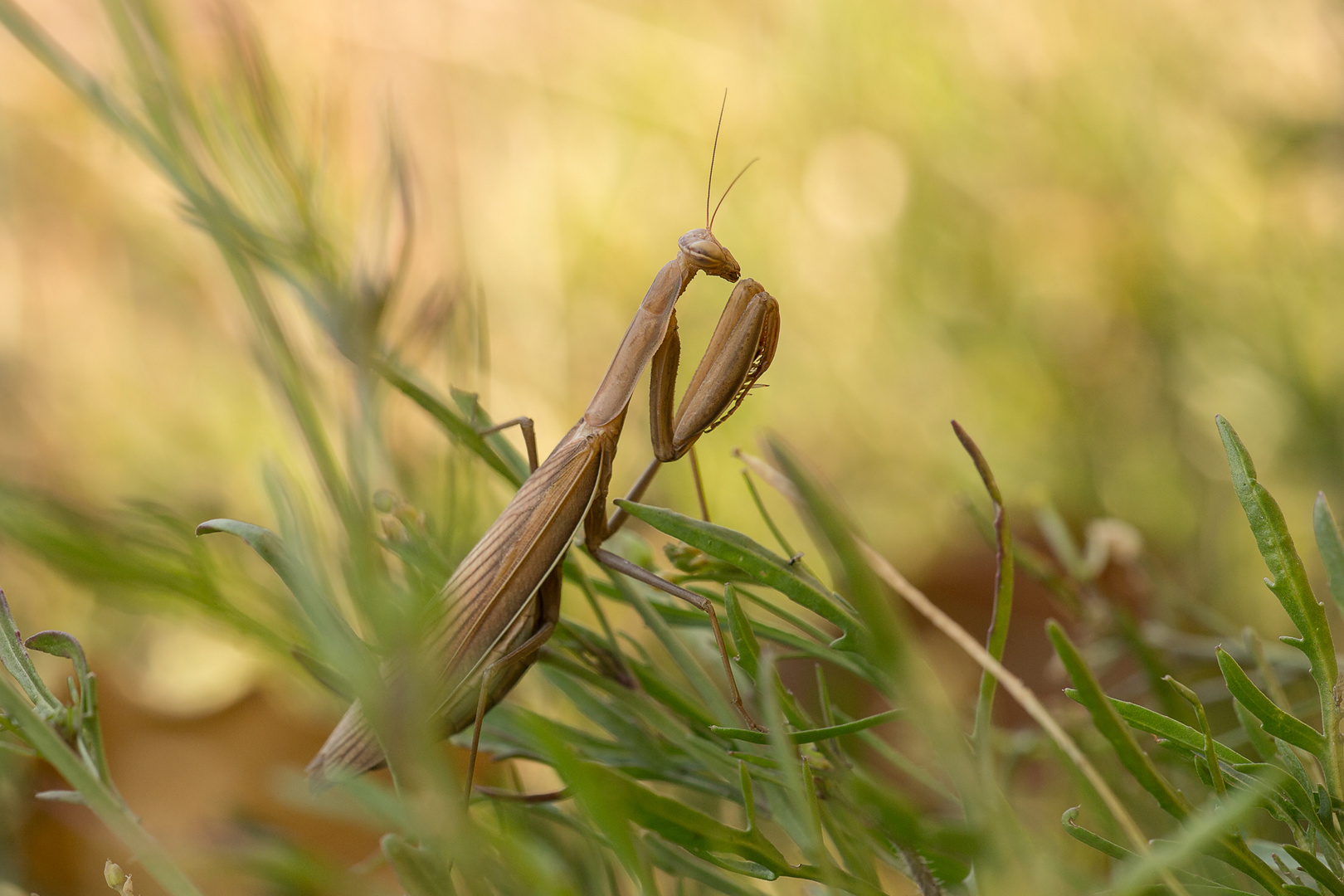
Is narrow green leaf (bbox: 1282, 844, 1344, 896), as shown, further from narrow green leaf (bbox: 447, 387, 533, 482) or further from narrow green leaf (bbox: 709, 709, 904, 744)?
narrow green leaf (bbox: 447, 387, 533, 482)

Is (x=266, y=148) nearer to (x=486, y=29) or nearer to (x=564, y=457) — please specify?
(x=564, y=457)

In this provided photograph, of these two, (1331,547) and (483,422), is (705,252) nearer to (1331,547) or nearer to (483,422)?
(483,422)

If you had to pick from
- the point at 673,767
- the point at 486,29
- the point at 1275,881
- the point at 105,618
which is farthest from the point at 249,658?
the point at 486,29

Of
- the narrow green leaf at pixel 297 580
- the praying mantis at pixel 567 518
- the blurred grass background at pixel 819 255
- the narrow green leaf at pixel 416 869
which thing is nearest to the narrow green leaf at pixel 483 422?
the praying mantis at pixel 567 518

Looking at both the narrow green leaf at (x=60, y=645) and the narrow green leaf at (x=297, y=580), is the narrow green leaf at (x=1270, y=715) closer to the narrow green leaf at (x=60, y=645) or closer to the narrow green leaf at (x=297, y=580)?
the narrow green leaf at (x=297, y=580)

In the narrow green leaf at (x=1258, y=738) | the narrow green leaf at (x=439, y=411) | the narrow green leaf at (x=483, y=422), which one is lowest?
the narrow green leaf at (x=483, y=422)

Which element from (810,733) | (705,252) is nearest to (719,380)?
(705,252)

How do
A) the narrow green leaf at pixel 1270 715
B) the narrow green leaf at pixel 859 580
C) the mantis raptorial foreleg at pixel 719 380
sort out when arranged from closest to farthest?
the narrow green leaf at pixel 859 580, the narrow green leaf at pixel 1270 715, the mantis raptorial foreleg at pixel 719 380
